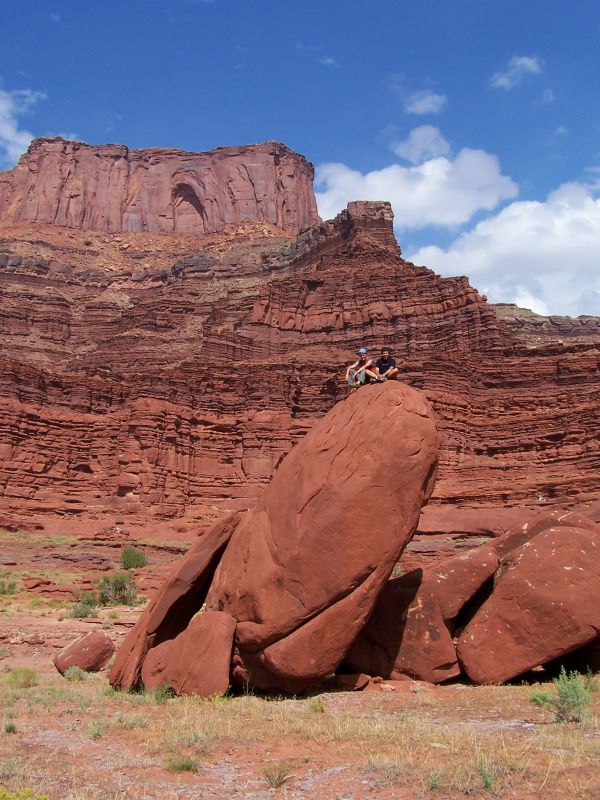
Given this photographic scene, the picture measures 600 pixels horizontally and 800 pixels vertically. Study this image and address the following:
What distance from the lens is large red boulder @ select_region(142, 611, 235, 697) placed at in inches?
408

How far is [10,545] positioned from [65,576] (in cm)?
768

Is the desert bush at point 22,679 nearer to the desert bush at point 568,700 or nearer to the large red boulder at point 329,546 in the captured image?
the large red boulder at point 329,546

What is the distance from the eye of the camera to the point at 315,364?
59.7m

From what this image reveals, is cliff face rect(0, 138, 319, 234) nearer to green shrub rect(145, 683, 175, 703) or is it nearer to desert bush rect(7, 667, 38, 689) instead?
desert bush rect(7, 667, 38, 689)

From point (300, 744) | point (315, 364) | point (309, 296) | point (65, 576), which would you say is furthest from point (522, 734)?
point (309, 296)

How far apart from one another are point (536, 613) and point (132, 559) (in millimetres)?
26640

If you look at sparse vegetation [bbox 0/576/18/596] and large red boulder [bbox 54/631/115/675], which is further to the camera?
sparse vegetation [bbox 0/576/18/596]

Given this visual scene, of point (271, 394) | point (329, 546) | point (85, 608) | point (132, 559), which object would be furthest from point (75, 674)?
point (271, 394)

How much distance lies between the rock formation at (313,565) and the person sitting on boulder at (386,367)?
1385 millimetres

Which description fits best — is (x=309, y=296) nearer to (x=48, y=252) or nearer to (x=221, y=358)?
(x=221, y=358)

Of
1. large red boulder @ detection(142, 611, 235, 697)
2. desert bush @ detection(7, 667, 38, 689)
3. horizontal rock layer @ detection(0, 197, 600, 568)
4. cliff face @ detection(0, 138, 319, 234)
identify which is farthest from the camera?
cliff face @ detection(0, 138, 319, 234)

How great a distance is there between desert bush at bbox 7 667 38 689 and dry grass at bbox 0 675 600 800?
1.27 meters

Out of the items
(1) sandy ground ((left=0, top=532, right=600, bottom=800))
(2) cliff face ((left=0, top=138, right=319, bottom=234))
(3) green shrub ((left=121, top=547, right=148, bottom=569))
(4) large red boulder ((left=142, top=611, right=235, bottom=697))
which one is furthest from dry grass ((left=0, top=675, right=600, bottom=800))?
(2) cliff face ((left=0, top=138, right=319, bottom=234))

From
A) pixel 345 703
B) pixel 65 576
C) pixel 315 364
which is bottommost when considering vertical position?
pixel 65 576
